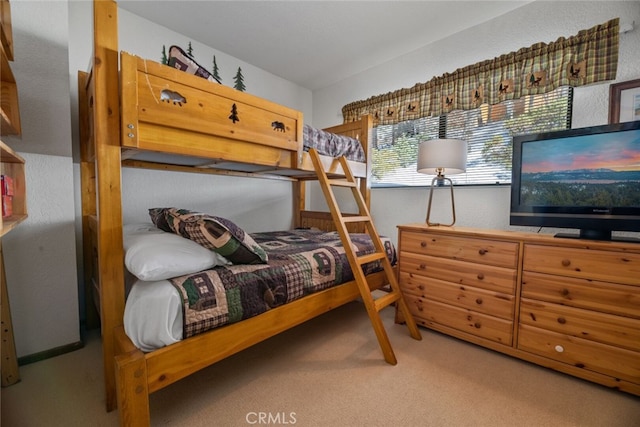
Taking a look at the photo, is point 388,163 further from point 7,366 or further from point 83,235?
point 7,366

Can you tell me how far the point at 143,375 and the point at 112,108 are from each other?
3.73 ft

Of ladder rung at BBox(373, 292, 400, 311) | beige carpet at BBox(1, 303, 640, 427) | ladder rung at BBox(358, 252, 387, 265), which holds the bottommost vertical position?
beige carpet at BBox(1, 303, 640, 427)

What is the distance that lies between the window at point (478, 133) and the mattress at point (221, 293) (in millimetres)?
1500

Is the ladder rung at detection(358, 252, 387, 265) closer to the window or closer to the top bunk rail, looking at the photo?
the top bunk rail

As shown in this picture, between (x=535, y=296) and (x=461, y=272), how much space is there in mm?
420

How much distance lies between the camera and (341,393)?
4.69 ft

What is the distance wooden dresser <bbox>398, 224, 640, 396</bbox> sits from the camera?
1399mm

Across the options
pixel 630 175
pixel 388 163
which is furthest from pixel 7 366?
pixel 630 175

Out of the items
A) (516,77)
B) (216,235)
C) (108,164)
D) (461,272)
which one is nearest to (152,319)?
(216,235)

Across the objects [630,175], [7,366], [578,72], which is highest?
[578,72]

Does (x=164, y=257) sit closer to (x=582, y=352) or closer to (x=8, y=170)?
(x=8, y=170)

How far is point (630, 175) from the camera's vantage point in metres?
1.48

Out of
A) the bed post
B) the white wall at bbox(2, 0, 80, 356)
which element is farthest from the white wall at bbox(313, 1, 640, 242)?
the white wall at bbox(2, 0, 80, 356)

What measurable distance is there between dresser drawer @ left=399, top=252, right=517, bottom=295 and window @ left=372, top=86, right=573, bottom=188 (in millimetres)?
905
